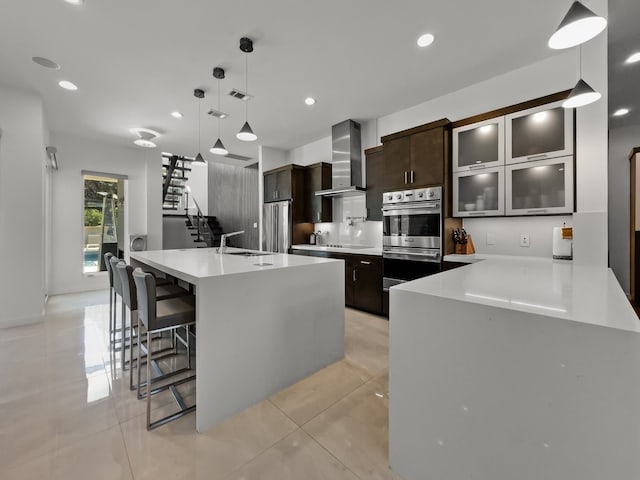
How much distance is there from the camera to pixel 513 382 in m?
0.98

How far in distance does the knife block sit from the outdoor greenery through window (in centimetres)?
656

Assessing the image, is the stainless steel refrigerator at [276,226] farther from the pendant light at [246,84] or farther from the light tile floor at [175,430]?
the light tile floor at [175,430]

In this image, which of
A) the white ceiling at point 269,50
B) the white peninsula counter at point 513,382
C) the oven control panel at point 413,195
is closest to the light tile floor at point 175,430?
the white peninsula counter at point 513,382

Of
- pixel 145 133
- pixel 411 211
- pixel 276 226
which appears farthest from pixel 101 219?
pixel 411 211

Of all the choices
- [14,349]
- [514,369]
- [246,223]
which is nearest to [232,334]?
[514,369]

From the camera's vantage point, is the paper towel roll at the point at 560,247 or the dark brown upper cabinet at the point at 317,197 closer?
the paper towel roll at the point at 560,247

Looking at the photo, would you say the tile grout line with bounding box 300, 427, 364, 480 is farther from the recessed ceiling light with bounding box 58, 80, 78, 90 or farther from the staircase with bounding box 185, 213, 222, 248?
the staircase with bounding box 185, 213, 222, 248

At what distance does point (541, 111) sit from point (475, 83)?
1.04 m

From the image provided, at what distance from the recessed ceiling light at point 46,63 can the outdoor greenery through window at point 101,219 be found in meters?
3.08

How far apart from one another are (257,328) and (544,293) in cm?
160

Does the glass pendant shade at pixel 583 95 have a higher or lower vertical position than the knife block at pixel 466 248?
higher

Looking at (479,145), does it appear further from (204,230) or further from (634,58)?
(204,230)

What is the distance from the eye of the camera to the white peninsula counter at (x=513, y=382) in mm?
821

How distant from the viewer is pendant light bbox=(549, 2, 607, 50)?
141cm
